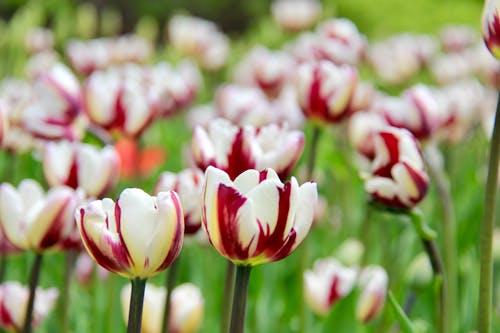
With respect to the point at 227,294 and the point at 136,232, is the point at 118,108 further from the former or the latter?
the point at 136,232

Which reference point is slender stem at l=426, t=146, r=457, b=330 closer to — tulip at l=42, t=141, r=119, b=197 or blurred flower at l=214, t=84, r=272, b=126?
blurred flower at l=214, t=84, r=272, b=126

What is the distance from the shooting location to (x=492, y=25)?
0.95 meters

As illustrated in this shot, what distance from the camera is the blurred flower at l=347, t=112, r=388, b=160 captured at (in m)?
→ 1.54

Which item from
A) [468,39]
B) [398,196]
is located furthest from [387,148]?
[468,39]

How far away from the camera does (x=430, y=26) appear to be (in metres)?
7.61

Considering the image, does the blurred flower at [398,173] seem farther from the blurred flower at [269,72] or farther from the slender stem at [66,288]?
the blurred flower at [269,72]

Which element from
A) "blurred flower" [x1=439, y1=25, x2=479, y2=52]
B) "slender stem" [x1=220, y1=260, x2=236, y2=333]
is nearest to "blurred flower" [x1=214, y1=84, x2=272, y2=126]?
"slender stem" [x1=220, y1=260, x2=236, y2=333]

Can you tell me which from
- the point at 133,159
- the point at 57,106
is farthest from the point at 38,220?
the point at 133,159

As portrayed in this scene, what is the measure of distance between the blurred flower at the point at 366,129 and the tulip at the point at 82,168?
40cm

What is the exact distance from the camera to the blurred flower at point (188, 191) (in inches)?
40.3

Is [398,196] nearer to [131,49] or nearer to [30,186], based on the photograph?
[30,186]

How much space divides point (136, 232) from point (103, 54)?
7.75ft

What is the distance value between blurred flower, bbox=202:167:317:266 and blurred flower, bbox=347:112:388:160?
0.60 meters

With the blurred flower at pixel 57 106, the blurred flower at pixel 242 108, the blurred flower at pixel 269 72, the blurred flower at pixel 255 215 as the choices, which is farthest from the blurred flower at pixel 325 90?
the blurred flower at pixel 269 72
